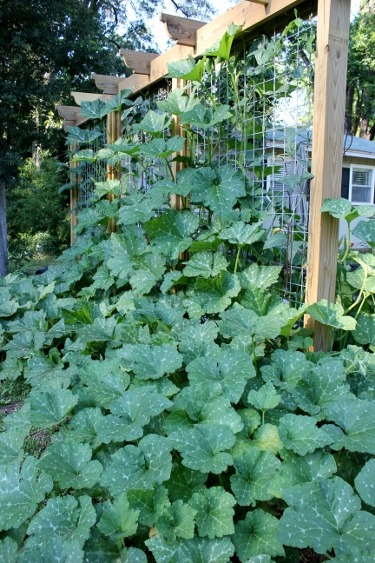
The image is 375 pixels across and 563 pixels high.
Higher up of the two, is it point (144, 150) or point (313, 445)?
point (144, 150)

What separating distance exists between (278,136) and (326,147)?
0.41 m

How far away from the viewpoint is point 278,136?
7.59ft

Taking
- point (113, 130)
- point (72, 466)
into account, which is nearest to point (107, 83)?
point (113, 130)

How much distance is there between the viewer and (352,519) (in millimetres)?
1104

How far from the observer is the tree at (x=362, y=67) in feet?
44.5

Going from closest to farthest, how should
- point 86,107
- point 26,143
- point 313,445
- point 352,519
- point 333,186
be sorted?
point 352,519
point 313,445
point 333,186
point 86,107
point 26,143

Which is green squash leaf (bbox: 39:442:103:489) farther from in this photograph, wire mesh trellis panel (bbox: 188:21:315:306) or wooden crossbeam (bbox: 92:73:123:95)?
wooden crossbeam (bbox: 92:73:123:95)

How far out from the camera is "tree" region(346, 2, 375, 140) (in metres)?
13.6

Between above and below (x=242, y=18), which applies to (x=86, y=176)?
below

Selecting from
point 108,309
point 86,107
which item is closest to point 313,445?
point 108,309

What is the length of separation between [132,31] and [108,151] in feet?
36.9

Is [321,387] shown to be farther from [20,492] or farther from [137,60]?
[137,60]

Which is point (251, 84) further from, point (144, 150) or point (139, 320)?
point (139, 320)

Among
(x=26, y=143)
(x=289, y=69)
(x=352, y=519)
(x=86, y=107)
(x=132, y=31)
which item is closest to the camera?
(x=352, y=519)
